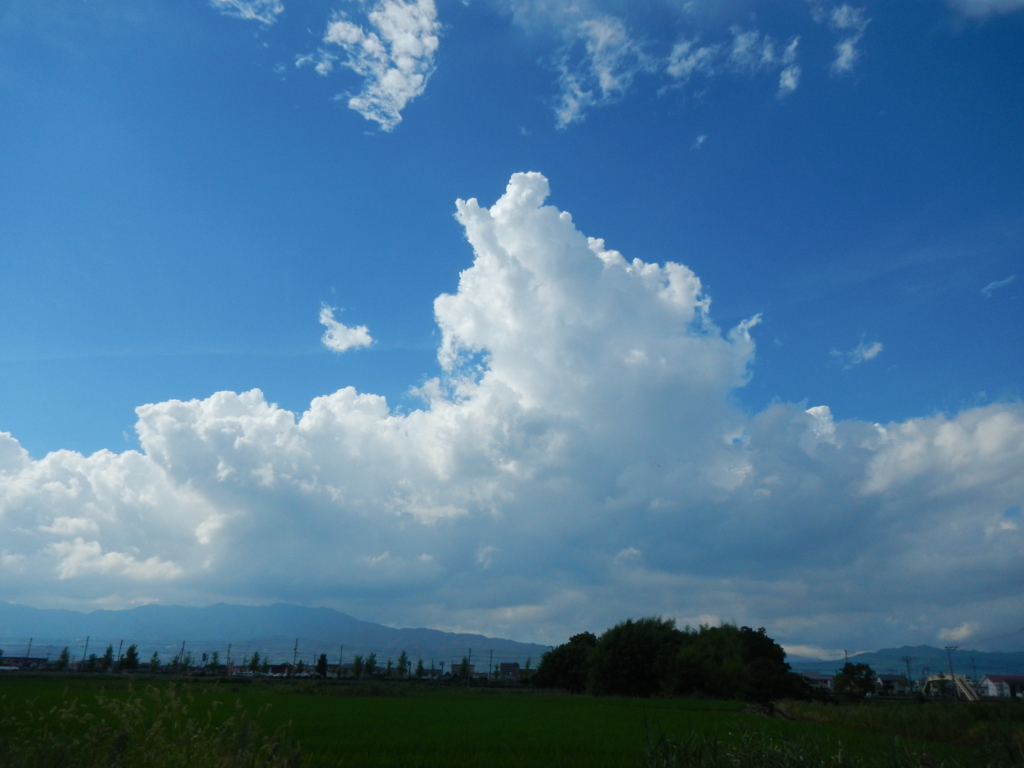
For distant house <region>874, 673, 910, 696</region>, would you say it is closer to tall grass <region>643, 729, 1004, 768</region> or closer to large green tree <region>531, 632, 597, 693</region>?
large green tree <region>531, 632, 597, 693</region>

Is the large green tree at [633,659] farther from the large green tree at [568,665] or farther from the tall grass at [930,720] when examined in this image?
the tall grass at [930,720]

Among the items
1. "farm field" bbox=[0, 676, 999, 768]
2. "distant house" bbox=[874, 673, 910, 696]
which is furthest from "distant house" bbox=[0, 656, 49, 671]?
"distant house" bbox=[874, 673, 910, 696]

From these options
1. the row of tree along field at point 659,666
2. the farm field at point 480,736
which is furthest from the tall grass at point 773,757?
the row of tree along field at point 659,666

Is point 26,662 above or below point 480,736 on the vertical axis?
below

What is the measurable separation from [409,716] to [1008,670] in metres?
196

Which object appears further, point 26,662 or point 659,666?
point 26,662

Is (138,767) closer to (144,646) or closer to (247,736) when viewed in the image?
(247,736)

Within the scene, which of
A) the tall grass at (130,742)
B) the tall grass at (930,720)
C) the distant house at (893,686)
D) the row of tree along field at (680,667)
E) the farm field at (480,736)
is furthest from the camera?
the distant house at (893,686)

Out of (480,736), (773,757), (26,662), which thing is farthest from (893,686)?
(26,662)

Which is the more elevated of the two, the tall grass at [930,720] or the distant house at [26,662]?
the tall grass at [930,720]

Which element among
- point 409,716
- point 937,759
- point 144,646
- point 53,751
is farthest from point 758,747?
point 144,646

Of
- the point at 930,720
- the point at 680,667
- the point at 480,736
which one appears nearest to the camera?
the point at 480,736

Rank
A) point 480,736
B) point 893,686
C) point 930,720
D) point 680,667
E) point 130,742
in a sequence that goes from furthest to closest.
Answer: point 893,686, point 680,667, point 930,720, point 480,736, point 130,742

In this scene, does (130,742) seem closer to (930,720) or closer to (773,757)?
(773,757)
